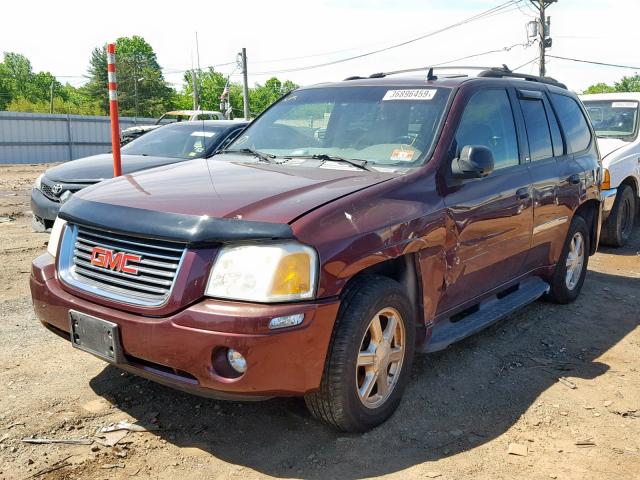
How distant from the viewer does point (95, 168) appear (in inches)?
300

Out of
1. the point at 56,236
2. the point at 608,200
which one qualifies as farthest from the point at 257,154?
the point at 608,200

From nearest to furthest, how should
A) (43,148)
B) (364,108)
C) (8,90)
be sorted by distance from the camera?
1. (364,108)
2. (43,148)
3. (8,90)

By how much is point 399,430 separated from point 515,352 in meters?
1.55

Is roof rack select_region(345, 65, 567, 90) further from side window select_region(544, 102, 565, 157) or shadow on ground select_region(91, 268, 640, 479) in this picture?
shadow on ground select_region(91, 268, 640, 479)

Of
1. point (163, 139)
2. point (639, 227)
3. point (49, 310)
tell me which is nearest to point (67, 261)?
point (49, 310)

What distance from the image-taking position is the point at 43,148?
83.6 ft

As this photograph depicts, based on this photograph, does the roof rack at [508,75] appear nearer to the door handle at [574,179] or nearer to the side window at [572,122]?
the side window at [572,122]

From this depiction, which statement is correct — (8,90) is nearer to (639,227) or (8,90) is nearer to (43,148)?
(43,148)

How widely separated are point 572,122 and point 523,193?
1.55 m

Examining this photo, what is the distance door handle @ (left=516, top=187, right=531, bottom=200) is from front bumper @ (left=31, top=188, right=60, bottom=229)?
5049 millimetres

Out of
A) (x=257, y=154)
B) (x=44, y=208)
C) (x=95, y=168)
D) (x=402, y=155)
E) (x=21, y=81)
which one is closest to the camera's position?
(x=402, y=155)

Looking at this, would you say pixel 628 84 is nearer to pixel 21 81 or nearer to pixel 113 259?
pixel 21 81

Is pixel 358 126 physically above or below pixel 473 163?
above

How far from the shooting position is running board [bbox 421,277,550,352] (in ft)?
12.1
